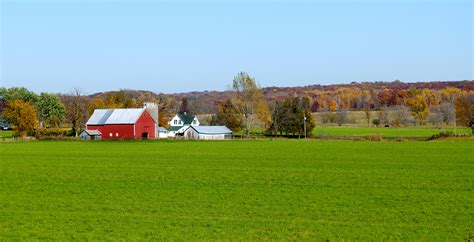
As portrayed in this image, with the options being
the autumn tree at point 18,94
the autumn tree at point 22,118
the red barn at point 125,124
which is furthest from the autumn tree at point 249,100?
the autumn tree at point 18,94

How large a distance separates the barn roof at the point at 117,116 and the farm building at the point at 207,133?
27.4 ft

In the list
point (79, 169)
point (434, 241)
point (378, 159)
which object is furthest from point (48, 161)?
point (434, 241)

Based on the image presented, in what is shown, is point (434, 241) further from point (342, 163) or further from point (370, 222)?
point (342, 163)

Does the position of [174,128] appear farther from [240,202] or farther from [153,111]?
[240,202]

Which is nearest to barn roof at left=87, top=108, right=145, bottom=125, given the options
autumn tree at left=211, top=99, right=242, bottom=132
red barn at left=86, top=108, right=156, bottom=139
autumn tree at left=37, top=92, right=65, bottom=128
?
red barn at left=86, top=108, right=156, bottom=139

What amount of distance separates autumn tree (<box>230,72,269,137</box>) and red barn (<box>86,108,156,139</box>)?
47.3ft

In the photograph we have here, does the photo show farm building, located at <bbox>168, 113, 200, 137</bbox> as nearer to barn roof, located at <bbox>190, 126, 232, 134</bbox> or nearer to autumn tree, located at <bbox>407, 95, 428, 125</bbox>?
barn roof, located at <bbox>190, 126, 232, 134</bbox>

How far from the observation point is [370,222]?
15.2 metres

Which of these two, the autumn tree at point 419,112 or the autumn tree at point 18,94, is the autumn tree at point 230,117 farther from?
the autumn tree at point 419,112

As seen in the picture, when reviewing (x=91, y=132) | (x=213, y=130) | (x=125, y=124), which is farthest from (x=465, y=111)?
(x=91, y=132)

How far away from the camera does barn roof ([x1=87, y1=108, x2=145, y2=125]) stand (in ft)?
265

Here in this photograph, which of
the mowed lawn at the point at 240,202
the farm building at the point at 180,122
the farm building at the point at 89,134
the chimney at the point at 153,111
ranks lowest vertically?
the mowed lawn at the point at 240,202

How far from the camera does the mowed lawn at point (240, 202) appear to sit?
14305mm

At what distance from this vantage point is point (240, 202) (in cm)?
1870
